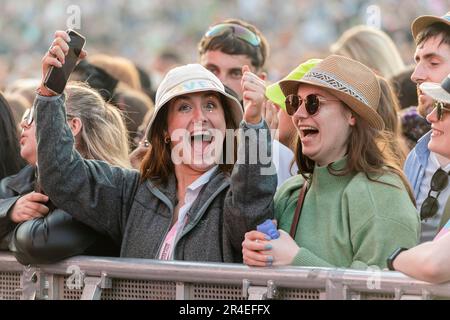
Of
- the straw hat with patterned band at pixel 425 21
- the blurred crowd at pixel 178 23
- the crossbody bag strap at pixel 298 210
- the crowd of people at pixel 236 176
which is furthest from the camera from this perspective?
the blurred crowd at pixel 178 23

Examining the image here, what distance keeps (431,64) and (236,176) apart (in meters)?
1.45

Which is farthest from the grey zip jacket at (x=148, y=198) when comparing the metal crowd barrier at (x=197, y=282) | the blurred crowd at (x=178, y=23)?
the blurred crowd at (x=178, y=23)

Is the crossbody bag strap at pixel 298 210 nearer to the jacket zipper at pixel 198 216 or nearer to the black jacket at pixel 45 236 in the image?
the jacket zipper at pixel 198 216

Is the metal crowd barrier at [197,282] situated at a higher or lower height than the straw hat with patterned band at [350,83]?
lower

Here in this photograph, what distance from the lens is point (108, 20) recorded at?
20828mm

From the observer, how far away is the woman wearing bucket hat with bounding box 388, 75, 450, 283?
3.54 m

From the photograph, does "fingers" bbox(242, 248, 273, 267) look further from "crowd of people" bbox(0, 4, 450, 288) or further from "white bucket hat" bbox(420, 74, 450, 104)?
A: "white bucket hat" bbox(420, 74, 450, 104)

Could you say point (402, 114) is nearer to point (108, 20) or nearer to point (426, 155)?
point (426, 155)

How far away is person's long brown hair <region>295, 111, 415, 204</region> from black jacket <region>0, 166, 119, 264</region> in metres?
0.88

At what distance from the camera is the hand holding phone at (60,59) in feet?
14.7
